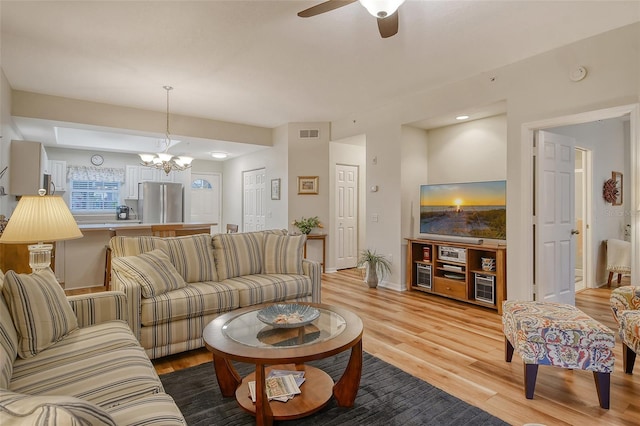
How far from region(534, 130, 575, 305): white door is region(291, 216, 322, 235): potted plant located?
3520 millimetres

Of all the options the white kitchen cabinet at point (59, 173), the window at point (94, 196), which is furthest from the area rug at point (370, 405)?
the window at point (94, 196)

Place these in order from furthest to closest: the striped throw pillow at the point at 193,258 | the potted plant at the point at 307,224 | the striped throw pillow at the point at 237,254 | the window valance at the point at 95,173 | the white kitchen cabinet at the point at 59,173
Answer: the window valance at the point at 95,173 < the white kitchen cabinet at the point at 59,173 < the potted plant at the point at 307,224 < the striped throw pillow at the point at 237,254 < the striped throw pillow at the point at 193,258

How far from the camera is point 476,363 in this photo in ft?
8.60

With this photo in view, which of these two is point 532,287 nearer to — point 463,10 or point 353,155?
point 463,10


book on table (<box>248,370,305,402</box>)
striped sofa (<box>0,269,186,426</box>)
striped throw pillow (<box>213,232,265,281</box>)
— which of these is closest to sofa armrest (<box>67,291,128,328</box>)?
striped sofa (<box>0,269,186,426</box>)

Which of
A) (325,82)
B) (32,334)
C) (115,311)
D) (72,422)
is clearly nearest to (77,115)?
(325,82)

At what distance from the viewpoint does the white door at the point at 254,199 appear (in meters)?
7.50

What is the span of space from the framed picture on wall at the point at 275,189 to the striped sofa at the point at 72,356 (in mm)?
4597

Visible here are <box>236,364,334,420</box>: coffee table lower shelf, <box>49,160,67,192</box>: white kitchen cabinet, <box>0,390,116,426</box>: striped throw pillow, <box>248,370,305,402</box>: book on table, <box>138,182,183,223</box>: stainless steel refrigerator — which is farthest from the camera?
<box>138,182,183,223</box>: stainless steel refrigerator

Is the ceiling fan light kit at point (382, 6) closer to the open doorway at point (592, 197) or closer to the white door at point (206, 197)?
the open doorway at point (592, 197)

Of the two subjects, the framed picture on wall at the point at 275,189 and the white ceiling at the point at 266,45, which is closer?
the white ceiling at the point at 266,45

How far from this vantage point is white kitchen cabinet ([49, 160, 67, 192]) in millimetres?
7086

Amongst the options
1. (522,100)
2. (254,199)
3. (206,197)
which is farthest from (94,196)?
(522,100)

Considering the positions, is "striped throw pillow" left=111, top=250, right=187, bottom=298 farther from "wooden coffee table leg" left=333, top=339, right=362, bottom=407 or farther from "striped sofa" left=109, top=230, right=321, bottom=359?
"wooden coffee table leg" left=333, top=339, right=362, bottom=407
